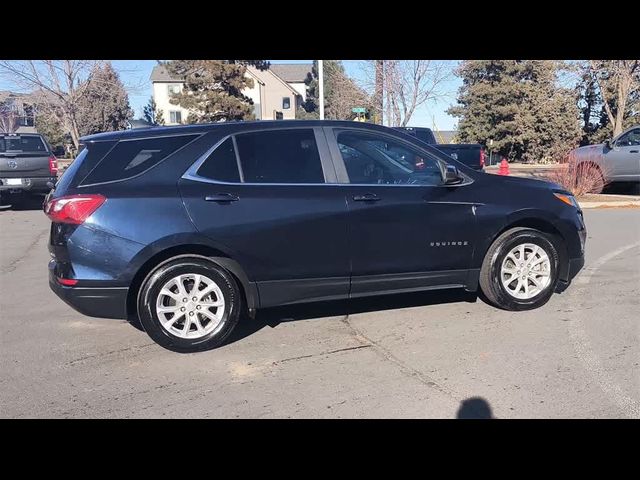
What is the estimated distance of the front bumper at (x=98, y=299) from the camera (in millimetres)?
4230

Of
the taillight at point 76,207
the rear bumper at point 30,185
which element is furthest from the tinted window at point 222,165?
the rear bumper at point 30,185

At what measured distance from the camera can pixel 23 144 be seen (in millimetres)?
13953

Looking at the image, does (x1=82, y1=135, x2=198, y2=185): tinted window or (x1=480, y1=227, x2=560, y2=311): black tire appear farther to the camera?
(x1=480, y1=227, x2=560, y2=311): black tire

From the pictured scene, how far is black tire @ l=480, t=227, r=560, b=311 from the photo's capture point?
5.14m

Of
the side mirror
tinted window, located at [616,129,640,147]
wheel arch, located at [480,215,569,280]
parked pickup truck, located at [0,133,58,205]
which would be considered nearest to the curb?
tinted window, located at [616,129,640,147]

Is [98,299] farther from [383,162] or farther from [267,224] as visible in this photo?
[383,162]

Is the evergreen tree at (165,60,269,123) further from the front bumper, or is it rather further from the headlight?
the front bumper

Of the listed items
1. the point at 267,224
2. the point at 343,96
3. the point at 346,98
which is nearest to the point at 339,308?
the point at 267,224

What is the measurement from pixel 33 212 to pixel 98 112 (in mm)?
23659

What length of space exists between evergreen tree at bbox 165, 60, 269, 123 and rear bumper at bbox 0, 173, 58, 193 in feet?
A: 62.9

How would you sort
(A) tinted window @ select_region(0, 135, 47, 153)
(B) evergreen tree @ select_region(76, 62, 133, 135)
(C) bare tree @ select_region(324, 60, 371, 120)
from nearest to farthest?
(A) tinted window @ select_region(0, 135, 47, 153) < (B) evergreen tree @ select_region(76, 62, 133, 135) < (C) bare tree @ select_region(324, 60, 371, 120)

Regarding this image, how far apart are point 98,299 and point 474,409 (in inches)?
115
